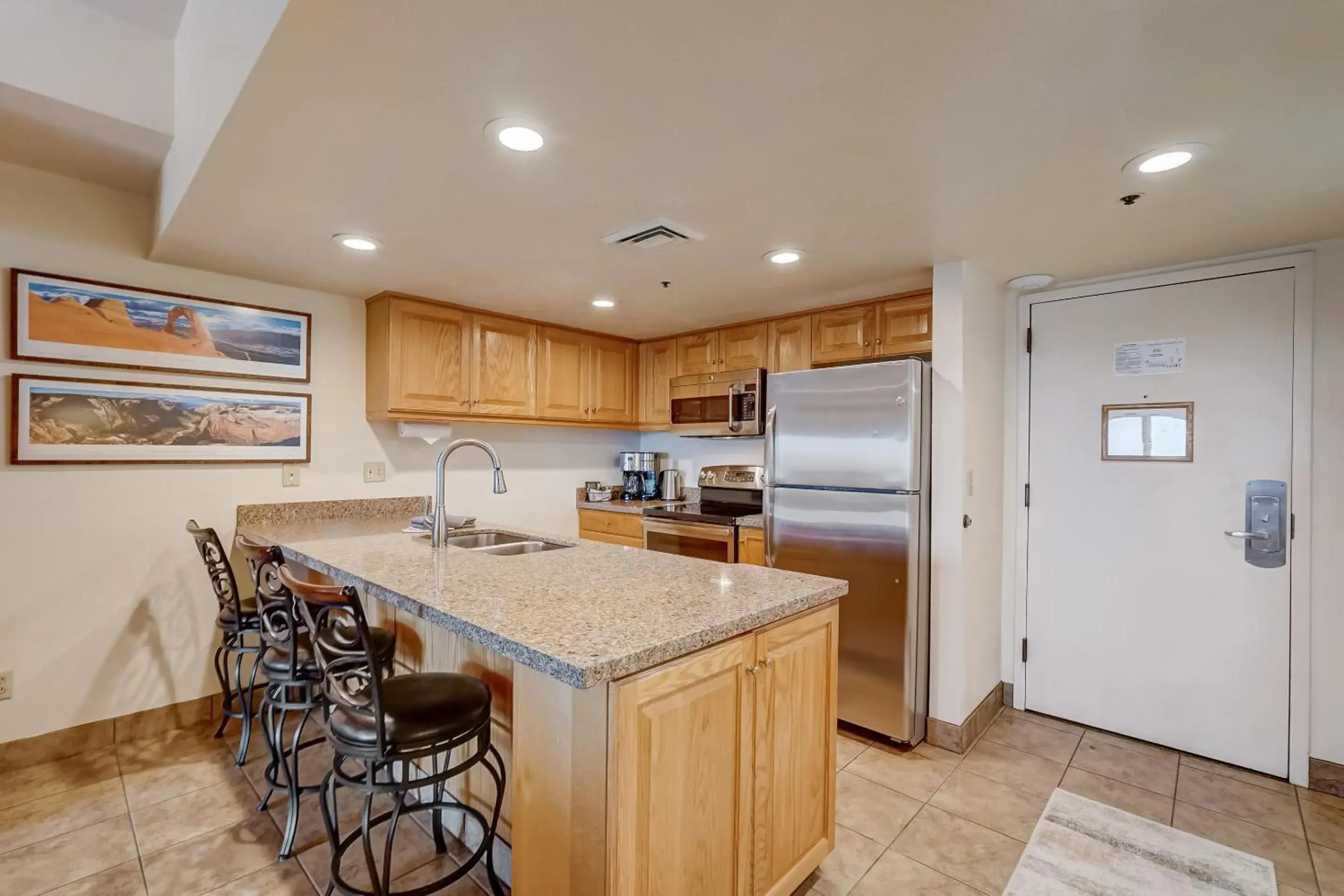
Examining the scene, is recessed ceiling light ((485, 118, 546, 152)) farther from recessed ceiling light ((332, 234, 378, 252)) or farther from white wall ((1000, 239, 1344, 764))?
white wall ((1000, 239, 1344, 764))

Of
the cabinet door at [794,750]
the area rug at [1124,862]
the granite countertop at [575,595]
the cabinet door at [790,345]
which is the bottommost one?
the area rug at [1124,862]

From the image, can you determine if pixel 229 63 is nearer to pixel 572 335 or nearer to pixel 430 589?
pixel 430 589

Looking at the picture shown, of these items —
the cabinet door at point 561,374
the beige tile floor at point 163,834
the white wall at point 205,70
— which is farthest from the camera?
the cabinet door at point 561,374

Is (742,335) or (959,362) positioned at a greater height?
(742,335)

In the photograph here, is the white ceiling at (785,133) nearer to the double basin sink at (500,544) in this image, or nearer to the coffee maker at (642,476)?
the double basin sink at (500,544)

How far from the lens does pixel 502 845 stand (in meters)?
1.70

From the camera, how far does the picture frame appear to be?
2.60 metres

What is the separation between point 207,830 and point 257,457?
1617mm

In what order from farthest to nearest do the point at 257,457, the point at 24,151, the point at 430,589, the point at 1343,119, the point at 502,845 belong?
the point at 257,457
the point at 24,151
the point at 502,845
the point at 430,589
the point at 1343,119

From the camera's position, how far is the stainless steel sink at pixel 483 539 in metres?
2.64

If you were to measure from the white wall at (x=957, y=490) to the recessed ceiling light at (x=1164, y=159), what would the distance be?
0.87m

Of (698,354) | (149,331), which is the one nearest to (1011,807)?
(698,354)

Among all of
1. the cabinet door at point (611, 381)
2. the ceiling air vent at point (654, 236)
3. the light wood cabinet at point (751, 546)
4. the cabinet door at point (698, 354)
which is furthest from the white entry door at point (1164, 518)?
the cabinet door at point (611, 381)

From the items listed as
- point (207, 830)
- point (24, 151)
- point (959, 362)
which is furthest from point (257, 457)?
point (959, 362)
